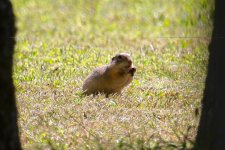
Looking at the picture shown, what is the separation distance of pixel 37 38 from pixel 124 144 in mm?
5889

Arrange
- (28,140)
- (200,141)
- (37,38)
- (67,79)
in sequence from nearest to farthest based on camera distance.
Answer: (200,141) → (28,140) → (67,79) → (37,38)

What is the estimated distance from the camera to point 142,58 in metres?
9.38

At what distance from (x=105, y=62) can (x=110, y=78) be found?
1.39 meters

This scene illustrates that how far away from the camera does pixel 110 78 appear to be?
7.68 m

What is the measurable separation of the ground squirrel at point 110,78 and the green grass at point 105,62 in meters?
0.13

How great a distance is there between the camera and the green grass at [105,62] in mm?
5777

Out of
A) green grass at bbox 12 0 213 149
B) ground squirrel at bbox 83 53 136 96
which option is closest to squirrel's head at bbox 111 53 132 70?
ground squirrel at bbox 83 53 136 96

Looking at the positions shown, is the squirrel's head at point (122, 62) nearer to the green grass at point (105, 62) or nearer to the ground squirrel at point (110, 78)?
the ground squirrel at point (110, 78)

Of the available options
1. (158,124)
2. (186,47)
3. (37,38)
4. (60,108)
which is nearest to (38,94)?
(60,108)

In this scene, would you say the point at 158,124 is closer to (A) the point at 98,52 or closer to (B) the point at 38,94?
(B) the point at 38,94

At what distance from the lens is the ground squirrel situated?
758 cm

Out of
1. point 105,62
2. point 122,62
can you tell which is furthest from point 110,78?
point 105,62

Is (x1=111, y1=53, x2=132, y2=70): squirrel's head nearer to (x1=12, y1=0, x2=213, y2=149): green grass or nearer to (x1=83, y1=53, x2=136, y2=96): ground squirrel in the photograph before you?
(x1=83, y1=53, x2=136, y2=96): ground squirrel

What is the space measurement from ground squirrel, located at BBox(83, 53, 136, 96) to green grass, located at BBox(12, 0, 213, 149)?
129 mm
